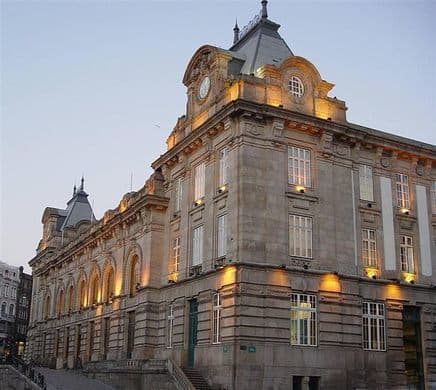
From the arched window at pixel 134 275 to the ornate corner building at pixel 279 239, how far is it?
1.17 metres

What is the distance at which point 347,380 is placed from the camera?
36.1 metres

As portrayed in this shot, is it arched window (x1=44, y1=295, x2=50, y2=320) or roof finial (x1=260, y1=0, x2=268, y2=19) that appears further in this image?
arched window (x1=44, y1=295, x2=50, y2=320)

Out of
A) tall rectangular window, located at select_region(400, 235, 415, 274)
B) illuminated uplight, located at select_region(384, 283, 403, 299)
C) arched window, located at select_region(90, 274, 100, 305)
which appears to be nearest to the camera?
illuminated uplight, located at select_region(384, 283, 403, 299)

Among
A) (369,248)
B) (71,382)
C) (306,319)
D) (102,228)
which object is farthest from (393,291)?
(102,228)

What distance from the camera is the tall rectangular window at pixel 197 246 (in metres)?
40.0

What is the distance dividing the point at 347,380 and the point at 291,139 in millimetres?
14317

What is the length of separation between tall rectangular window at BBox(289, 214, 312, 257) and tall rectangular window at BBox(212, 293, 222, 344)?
5.00 metres

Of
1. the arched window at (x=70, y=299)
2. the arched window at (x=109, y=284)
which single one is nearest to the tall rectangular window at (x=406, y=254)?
the arched window at (x=109, y=284)

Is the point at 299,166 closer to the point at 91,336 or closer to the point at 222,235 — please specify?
the point at 222,235

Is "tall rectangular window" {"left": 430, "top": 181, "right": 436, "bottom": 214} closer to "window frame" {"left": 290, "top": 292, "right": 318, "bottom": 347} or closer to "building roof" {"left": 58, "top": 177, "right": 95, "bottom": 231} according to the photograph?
"window frame" {"left": 290, "top": 292, "right": 318, "bottom": 347}

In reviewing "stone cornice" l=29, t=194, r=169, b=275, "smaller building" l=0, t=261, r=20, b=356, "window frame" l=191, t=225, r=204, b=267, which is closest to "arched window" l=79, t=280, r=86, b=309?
"stone cornice" l=29, t=194, r=169, b=275

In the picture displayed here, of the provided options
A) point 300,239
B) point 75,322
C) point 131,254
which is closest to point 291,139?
point 300,239

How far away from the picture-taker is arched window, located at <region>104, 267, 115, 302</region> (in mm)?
54375

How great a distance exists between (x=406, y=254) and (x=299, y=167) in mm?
9534
